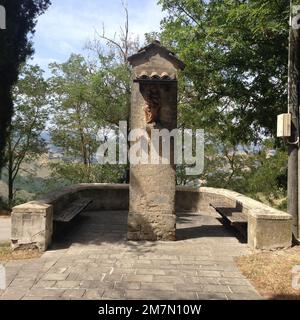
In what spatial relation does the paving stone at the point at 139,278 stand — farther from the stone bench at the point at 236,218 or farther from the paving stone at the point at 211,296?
the stone bench at the point at 236,218

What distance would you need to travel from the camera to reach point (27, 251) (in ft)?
21.8

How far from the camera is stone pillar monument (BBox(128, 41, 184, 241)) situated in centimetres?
751

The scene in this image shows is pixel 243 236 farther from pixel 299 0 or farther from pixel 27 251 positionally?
pixel 299 0

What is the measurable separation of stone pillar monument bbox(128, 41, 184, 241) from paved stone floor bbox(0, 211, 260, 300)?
0.39m

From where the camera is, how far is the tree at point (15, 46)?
12547mm

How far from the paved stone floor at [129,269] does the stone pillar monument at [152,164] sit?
1.28 ft

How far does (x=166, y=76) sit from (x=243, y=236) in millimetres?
3737

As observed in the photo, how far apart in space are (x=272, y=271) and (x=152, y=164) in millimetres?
3048

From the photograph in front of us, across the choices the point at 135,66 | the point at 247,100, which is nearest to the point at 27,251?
the point at 135,66

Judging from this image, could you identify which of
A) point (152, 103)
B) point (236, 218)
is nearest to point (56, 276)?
point (152, 103)

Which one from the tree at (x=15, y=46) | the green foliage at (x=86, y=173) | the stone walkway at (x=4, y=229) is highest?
the tree at (x=15, y=46)

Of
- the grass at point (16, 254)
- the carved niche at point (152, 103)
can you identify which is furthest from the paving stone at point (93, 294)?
the carved niche at point (152, 103)

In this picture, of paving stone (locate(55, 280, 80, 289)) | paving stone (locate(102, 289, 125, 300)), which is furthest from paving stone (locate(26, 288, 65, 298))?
paving stone (locate(102, 289, 125, 300))

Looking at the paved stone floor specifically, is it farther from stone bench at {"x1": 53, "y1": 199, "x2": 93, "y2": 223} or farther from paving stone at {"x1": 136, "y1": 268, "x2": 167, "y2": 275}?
stone bench at {"x1": 53, "y1": 199, "x2": 93, "y2": 223}
